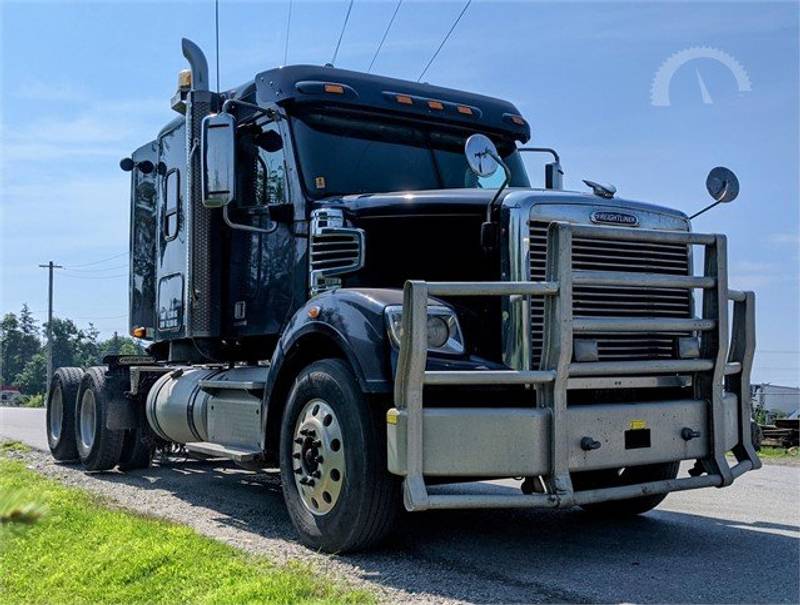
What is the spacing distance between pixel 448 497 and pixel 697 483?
1.63 meters

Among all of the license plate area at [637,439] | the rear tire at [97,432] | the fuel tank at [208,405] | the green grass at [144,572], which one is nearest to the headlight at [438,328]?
the license plate area at [637,439]

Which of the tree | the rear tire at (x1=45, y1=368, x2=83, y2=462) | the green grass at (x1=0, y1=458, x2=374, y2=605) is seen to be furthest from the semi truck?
the tree

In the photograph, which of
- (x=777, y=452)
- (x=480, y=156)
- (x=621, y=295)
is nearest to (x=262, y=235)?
(x=480, y=156)

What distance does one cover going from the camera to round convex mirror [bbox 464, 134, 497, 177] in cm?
516

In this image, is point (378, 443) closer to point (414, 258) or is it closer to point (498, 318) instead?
point (498, 318)

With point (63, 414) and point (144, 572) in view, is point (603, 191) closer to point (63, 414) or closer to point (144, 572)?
point (144, 572)

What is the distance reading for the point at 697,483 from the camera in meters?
5.05

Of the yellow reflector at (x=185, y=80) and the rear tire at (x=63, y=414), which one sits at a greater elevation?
the yellow reflector at (x=185, y=80)

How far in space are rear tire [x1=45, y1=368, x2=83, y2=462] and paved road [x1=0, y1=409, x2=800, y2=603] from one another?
221cm

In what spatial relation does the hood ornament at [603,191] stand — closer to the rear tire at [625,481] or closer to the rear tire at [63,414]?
the rear tire at [625,481]

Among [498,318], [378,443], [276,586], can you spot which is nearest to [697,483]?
[498,318]

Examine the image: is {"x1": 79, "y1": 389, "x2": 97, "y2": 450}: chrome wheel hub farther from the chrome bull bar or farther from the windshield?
the chrome bull bar

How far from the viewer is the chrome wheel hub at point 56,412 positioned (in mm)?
10258

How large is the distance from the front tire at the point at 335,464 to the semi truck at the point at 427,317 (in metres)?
0.01
